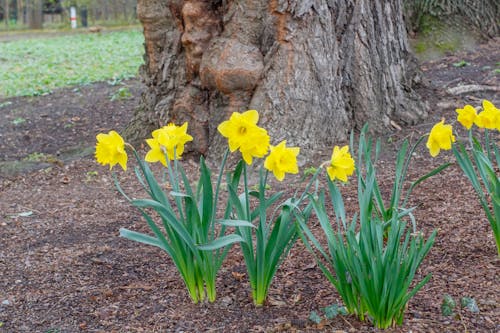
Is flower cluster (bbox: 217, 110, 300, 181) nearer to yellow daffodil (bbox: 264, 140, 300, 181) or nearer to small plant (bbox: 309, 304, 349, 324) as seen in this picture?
yellow daffodil (bbox: 264, 140, 300, 181)

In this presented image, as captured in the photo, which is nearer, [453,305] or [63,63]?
[453,305]

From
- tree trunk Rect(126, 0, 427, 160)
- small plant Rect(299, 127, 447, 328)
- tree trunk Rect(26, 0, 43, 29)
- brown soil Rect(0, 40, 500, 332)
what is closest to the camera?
small plant Rect(299, 127, 447, 328)

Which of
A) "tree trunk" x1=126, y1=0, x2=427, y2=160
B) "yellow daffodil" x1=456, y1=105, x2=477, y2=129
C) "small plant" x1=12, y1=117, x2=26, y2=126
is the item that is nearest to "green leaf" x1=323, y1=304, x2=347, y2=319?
"yellow daffodil" x1=456, y1=105, x2=477, y2=129

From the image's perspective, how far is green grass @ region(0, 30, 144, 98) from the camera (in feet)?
33.6

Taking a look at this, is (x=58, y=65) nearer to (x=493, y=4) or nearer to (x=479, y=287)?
(x=493, y=4)

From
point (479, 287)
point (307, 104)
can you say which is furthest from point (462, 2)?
point (479, 287)

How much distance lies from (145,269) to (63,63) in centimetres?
1048

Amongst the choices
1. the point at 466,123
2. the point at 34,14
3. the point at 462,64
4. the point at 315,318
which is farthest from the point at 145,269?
the point at 34,14

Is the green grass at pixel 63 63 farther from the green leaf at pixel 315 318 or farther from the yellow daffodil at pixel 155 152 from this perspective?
the green leaf at pixel 315 318

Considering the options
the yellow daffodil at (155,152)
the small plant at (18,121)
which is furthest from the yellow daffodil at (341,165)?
the small plant at (18,121)

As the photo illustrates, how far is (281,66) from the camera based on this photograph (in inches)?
181

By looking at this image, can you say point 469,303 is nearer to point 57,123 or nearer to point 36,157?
point 36,157

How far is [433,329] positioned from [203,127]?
271cm

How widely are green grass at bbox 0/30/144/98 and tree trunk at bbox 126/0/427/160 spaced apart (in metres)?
4.62
